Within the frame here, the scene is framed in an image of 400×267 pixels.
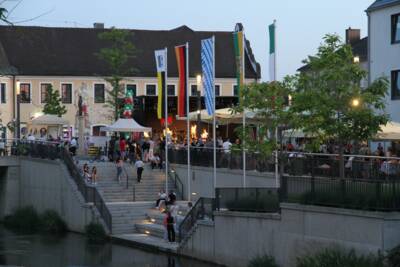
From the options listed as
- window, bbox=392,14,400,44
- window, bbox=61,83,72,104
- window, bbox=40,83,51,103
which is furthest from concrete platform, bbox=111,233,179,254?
window, bbox=61,83,72,104

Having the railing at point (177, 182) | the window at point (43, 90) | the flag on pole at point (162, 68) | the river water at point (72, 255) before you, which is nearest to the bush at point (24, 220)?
the river water at point (72, 255)

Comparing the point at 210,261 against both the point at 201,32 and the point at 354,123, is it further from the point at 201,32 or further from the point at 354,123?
the point at 201,32

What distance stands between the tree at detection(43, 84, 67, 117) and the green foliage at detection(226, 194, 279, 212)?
45.3 m

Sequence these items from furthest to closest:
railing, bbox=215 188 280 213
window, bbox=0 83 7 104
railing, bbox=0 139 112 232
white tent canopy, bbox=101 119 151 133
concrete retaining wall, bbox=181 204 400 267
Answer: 1. window, bbox=0 83 7 104
2. white tent canopy, bbox=101 119 151 133
3. railing, bbox=0 139 112 232
4. railing, bbox=215 188 280 213
5. concrete retaining wall, bbox=181 204 400 267

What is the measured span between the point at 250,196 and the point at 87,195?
14913mm

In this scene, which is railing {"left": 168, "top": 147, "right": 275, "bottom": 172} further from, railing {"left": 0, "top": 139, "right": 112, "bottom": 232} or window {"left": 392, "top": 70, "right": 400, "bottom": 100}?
window {"left": 392, "top": 70, "right": 400, "bottom": 100}

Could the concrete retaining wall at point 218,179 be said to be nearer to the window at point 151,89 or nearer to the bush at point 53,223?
the bush at point 53,223

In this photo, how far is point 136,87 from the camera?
82562 mm

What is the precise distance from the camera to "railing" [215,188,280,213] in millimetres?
28609

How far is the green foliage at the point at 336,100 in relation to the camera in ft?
90.3

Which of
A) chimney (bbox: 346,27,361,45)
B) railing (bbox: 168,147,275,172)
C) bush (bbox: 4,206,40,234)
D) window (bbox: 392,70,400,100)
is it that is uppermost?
chimney (bbox: 346,27,361,45)

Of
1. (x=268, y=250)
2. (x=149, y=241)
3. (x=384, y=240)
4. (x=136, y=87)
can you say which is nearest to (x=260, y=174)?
(x=149, y=241)

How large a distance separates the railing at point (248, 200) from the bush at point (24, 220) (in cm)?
1719

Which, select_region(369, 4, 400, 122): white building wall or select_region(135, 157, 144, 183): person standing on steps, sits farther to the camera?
select_region(135, 157, 144, 183): person standing on steps
